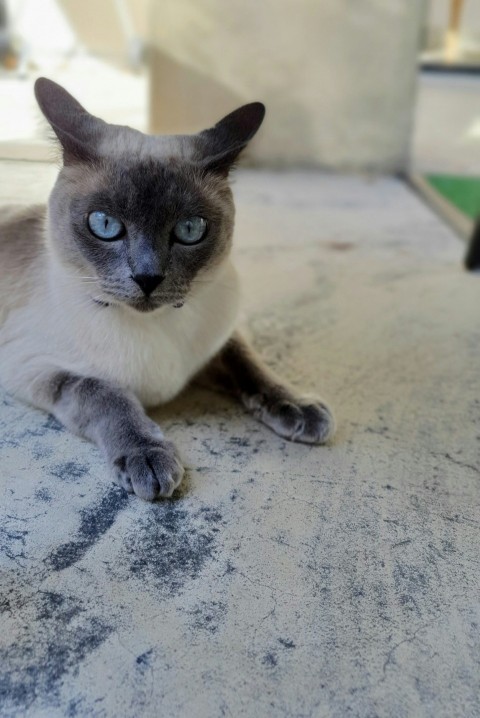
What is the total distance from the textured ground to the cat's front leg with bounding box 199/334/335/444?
0.03 metres

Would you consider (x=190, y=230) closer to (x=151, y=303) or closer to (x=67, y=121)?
(x=151, y=303)

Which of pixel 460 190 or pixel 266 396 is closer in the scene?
pixel 266 396

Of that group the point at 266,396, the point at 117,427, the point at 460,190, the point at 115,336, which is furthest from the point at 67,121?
the point at 460,190

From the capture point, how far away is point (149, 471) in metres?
1.06

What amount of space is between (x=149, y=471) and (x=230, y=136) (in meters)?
0.54

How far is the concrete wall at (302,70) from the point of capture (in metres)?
3.15

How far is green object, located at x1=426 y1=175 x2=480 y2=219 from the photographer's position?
2943 millimetres

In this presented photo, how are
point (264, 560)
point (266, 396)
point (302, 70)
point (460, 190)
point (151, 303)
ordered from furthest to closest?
point (302, 70)
point (460, 190)
point (266, 396)
point (151, 303)
point (264, 560)

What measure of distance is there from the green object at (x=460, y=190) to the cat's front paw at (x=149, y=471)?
2136 mm

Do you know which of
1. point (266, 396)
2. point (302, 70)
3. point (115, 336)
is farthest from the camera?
point (302, 70)

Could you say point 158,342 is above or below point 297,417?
above

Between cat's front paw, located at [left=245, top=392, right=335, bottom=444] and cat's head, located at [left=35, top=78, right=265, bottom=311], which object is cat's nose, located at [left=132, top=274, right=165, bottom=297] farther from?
cat's front paw, located at [left=245, top=392, right=335, bottom=444]

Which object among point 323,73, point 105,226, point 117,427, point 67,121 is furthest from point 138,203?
point 323,73

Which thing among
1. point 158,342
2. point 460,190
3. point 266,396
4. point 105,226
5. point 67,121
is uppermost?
point 67,121
